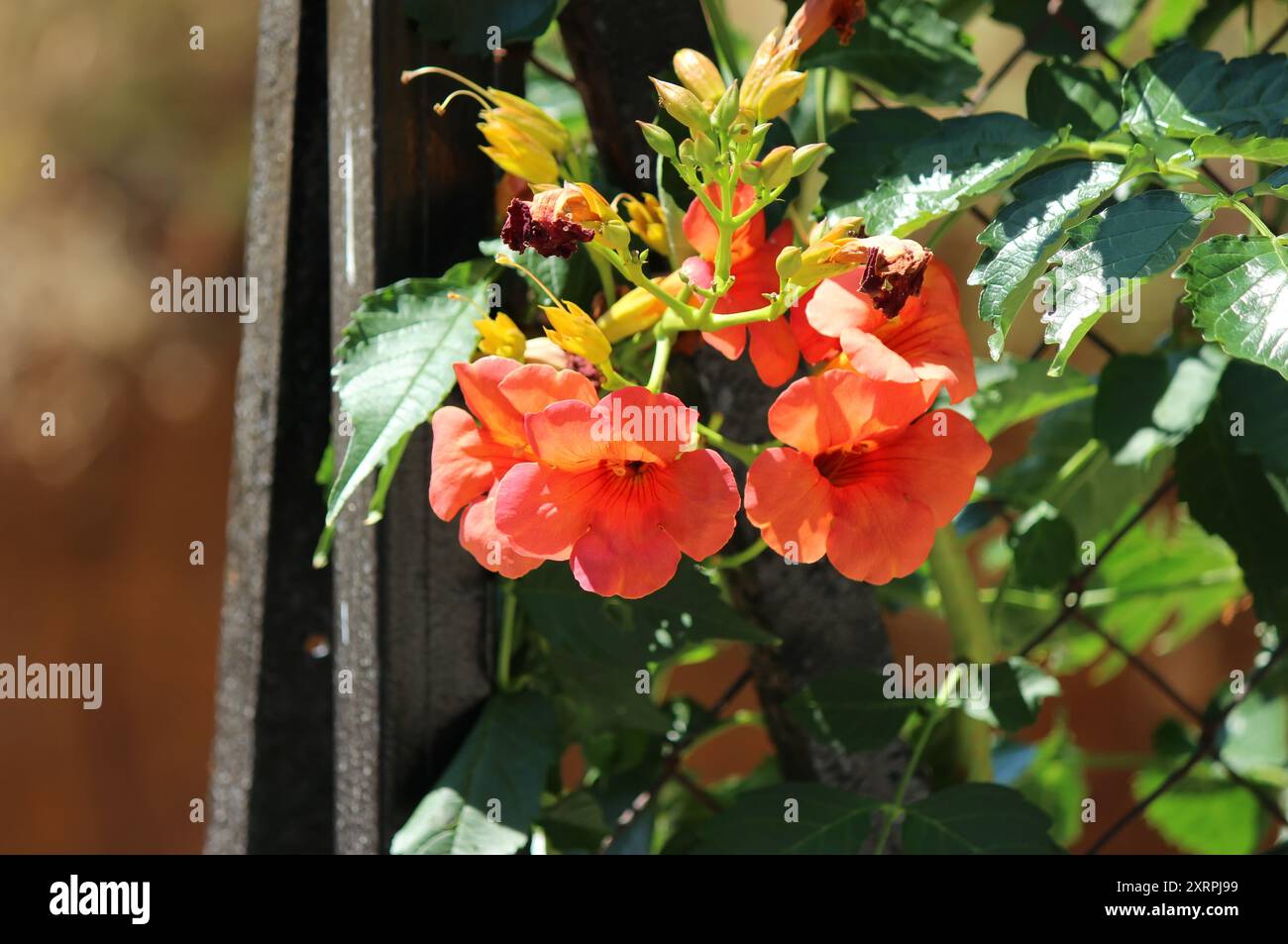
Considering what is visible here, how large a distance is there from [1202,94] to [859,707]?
0.38 metres

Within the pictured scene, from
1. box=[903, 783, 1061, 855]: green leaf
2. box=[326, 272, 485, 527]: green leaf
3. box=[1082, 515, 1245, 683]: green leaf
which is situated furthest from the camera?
box=[1082, 515, 1245, 683]: green leaf

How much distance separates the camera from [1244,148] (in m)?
0.50

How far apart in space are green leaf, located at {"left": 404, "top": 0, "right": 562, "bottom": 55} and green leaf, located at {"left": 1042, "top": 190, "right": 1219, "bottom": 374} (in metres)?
0.31

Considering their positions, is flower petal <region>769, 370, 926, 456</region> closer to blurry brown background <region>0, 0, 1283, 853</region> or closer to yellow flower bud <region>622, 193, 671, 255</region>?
yellow flower bud <region>622, 193, 671, 255</region>

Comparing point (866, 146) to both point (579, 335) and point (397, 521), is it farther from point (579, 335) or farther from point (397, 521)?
point (397, 521)

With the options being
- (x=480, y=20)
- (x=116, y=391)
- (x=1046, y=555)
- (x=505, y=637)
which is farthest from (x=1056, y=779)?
(x=116, y=391)

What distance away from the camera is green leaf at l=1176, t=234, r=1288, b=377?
456mm

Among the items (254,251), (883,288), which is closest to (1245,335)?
(883,288)

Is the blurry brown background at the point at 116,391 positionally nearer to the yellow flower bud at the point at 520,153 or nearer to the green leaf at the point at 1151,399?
the green leaf at the point at 1151,399

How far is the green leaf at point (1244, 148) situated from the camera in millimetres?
488

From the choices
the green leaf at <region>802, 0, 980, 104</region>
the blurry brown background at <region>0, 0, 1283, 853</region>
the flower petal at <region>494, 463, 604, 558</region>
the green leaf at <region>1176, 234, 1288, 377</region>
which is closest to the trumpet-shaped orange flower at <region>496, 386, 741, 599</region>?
the flower petal at <region>494, 463, 604, 558</region>

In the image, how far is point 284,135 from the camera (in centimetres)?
73
